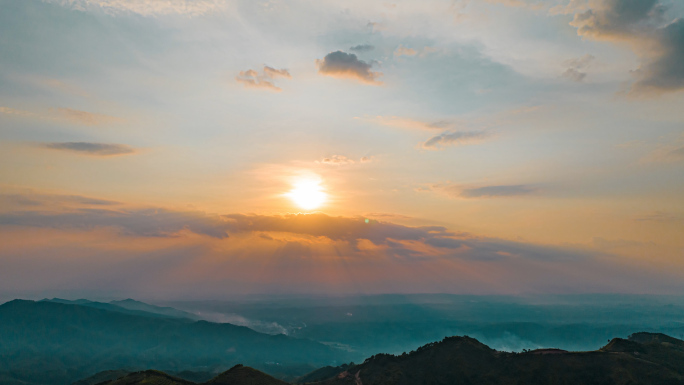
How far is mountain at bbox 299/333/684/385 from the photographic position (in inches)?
5822

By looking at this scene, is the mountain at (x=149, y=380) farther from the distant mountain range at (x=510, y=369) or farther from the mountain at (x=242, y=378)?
the mountain at (x=242, y=378)

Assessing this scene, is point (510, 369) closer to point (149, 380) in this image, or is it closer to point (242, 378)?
point (242, 378)

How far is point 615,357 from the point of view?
516 ft

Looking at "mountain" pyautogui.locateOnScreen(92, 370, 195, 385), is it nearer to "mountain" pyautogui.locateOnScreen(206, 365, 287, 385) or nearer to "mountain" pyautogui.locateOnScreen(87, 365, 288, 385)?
"mountain" pyautogui.locateOnScreen(87, 365, 288, 385)

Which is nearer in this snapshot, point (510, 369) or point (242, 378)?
point (242, 378)

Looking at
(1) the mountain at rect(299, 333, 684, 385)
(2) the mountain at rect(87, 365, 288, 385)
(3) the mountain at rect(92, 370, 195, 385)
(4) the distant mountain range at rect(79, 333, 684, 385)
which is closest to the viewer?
(3) the mountain at rect(92, 370, 195, 385)

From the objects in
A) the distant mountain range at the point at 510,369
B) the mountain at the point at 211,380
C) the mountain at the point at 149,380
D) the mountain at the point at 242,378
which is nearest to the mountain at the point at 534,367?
the distant mountain range at the point at 510,369

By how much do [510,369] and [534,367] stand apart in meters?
10.5

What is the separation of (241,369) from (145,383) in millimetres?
42696

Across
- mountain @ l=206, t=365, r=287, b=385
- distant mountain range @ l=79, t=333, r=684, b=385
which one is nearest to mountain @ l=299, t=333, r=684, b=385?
distant mountain range @ l=79, t=333, r=684, b=385

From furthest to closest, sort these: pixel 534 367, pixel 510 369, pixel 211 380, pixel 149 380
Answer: pixel 510 369 < pixel 534 367 < pixel 211 380 < pixel 149 380

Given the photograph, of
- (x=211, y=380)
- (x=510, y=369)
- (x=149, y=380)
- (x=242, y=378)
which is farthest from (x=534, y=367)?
A: (x=149, y=380)

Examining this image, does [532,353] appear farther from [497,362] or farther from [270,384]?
[270,384]

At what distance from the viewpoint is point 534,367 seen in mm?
163000
